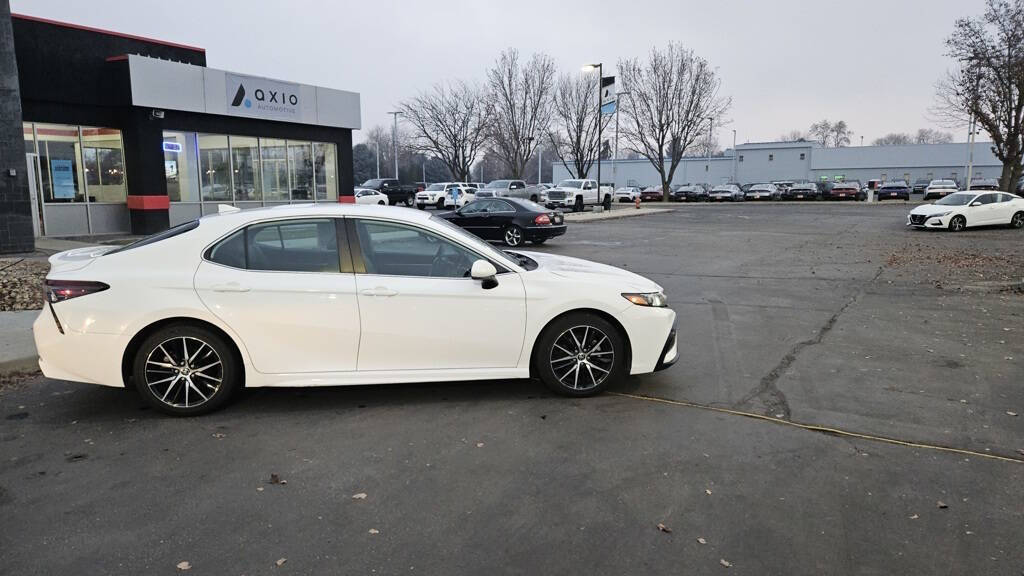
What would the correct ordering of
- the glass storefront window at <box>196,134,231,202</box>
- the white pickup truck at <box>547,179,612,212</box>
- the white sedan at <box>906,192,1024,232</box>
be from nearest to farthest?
the glass storefront window at <box>196,134,231,202</box> < the white sedan at <box>906,192,1024,232</box> < the white pickup truck at <box>547,179,612,212</box>

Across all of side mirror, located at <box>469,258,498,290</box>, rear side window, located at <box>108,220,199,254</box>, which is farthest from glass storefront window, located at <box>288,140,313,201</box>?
side mirror, located at <box>469,258,498,290</box>

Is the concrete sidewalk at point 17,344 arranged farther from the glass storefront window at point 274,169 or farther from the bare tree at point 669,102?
the bare tree at point 669,102

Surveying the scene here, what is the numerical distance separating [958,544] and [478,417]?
3.01 m

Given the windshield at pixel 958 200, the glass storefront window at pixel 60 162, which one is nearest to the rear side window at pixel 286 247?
the glass storefront window at pixel 60 162

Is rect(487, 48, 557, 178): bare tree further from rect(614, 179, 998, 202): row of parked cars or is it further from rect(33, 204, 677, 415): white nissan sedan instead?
rect(33, 204, 677, 415): white nissan sedan

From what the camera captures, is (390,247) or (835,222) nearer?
(390,247)

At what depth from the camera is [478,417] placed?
4988mm

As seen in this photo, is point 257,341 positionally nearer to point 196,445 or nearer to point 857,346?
point 196,445

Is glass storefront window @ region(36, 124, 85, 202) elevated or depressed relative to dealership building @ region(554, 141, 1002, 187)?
depressed

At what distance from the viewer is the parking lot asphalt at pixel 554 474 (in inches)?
124

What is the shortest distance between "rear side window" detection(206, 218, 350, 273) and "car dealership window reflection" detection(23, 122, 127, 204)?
56.2 feet

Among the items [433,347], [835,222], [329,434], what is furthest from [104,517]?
[835,222]

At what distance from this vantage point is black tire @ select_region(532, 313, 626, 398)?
5316 millimetres

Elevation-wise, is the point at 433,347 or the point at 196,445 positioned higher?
the point at 433,347
